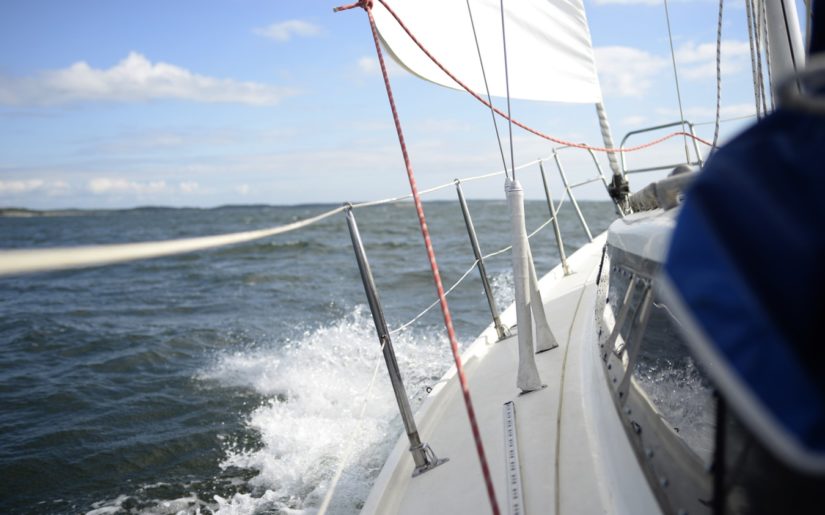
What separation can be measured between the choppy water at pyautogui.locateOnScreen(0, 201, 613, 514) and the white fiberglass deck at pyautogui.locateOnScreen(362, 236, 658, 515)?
766mm

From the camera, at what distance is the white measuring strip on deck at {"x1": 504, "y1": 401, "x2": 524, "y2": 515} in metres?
1.84

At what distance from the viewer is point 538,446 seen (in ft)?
7.16

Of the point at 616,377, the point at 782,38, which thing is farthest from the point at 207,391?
the point at 782,38

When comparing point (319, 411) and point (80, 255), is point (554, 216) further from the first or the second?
point (80, 255)

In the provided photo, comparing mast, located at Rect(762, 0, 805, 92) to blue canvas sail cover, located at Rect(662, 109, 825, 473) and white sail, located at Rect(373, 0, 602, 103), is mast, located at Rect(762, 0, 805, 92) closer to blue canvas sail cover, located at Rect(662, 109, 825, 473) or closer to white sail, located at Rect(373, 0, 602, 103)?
white sail, located at Rect(373, 0, 602, 103)

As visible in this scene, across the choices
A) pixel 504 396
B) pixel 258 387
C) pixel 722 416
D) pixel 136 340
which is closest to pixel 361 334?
pixel 258 387

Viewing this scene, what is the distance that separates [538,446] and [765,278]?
63.0 inches

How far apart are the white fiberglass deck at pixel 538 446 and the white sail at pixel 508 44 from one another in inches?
46.5

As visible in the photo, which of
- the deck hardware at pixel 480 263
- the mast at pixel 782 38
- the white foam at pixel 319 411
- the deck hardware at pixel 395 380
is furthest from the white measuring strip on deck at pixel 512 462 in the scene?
the mast at pixel 782 38

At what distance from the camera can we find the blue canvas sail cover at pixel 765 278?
674mm

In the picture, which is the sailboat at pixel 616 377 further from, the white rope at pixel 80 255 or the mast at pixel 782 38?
the white rope at pixel 80 255

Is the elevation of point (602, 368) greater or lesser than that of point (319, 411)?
greater

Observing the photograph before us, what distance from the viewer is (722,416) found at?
94cm

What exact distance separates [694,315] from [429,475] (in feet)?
5.69
